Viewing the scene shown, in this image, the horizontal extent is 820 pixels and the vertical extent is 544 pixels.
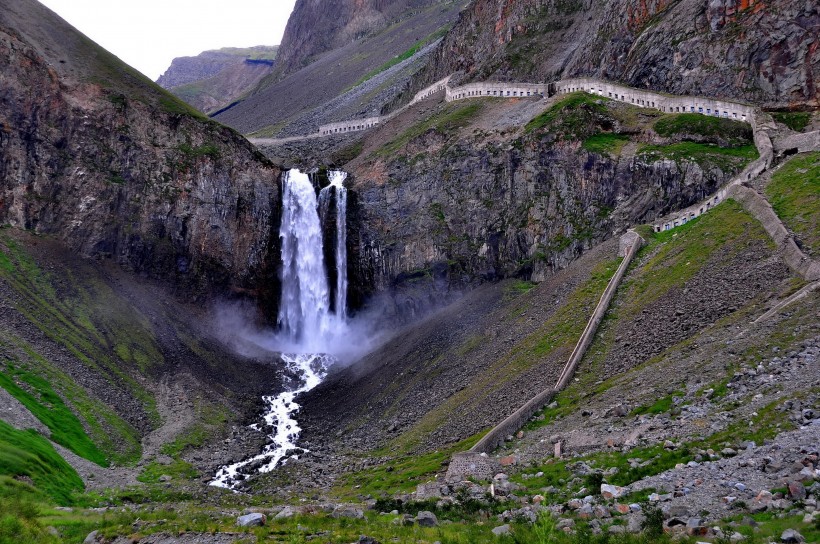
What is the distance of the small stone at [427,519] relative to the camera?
23378mm

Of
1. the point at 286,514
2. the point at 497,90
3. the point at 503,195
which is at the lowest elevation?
the point at 286,514

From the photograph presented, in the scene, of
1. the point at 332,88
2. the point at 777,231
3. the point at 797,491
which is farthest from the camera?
the point at 332,88

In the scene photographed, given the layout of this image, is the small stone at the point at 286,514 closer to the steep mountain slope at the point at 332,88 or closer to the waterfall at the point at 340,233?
the waterfall at the point at 340,233

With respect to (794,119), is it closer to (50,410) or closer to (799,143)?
(799,143)

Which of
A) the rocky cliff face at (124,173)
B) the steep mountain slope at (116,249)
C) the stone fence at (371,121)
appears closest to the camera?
the steep mountain slope at (116,249)

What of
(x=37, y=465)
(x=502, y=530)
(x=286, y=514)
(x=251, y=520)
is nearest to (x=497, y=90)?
(x=37, y=465)

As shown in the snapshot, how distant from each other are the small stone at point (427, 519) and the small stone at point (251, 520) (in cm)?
573

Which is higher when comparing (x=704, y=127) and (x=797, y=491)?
(x=704, y=127)

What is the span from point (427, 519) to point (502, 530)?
3794mm

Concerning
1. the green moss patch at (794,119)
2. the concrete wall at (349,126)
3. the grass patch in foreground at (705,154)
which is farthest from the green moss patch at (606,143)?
the concrete wall at (349,126)

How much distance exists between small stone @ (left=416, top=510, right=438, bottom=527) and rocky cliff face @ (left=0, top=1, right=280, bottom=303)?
2256 inches

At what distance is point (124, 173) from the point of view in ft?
251

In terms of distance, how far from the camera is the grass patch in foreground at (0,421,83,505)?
34.6 meters

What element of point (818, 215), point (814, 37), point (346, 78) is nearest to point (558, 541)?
point (818, 215)
